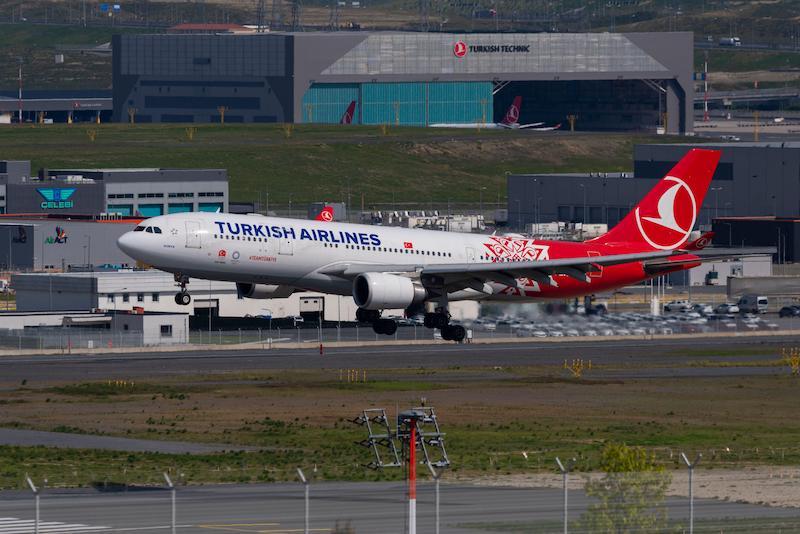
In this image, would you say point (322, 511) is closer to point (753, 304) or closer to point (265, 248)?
point (265, 248)

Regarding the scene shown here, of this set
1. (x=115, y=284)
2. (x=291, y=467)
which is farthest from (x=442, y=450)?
(x=115, y=284)

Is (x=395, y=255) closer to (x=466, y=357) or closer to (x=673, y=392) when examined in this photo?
(x=673, y=392)

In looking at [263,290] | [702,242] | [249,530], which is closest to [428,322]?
[263,290]

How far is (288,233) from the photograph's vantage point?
81312 mm

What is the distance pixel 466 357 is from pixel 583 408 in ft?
96.5

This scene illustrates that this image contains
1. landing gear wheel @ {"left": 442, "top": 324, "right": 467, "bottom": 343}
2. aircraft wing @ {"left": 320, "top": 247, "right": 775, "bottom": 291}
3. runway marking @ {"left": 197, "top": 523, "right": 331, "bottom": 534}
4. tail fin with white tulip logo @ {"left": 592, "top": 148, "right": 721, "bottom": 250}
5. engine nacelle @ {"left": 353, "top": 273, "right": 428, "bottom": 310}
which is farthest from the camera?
tail fin with white tulip logo @ {"left": 592, "top": 148, "right": 721, "bottom": 250}

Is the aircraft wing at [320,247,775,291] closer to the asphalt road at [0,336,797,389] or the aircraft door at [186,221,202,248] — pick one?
the aircraft door at [186,221,202,248]

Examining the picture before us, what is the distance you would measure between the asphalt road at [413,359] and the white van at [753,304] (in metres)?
14.6

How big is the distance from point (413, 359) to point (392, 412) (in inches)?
1244

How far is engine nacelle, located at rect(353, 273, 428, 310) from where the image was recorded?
8306cm

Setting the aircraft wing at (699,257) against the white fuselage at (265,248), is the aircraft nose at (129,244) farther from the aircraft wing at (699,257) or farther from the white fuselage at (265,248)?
the aircraft wing at (699,257)

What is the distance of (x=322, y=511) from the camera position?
161 feet

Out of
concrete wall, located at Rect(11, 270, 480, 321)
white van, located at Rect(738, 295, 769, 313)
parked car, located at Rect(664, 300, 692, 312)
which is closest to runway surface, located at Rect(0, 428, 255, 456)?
concrete wall, located at Rect(11, 270, 480, 321)

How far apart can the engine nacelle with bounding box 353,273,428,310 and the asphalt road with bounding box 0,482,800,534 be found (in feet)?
92.8
